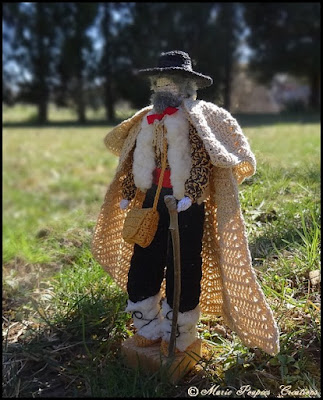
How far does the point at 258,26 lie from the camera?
25.7ft

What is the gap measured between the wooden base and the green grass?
41 millimetres

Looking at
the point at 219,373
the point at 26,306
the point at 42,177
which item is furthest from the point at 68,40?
the point at 219,373

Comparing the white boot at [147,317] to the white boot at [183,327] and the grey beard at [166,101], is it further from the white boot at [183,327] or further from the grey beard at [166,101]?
the grey beard at [166,101]

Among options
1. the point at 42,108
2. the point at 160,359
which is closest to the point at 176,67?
the point at 160,359

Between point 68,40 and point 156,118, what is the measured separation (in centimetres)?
1183

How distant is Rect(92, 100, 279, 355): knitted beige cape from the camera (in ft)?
5.73

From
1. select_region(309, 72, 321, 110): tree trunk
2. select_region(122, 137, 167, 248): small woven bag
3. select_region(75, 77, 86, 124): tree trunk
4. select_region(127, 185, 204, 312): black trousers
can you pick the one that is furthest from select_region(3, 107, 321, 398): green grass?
select_region(309, 72, 321, 110): tree trunk

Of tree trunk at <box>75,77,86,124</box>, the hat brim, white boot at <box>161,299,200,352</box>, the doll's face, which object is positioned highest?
tree trunk at <box>75,77,86,124</box>

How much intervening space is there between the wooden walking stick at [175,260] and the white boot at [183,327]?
6cm

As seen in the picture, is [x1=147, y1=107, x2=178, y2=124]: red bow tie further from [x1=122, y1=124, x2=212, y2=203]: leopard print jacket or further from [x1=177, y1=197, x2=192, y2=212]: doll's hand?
[x1=177, y1=197, x2=192, y2=212]: doll's hand

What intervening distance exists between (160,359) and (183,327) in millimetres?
162

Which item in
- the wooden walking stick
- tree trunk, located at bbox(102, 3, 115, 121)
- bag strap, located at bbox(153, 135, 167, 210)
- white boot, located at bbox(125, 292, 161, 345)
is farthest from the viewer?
tree trunk, located at bbox(102, 3, 115, 121)

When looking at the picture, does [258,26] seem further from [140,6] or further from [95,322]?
[95,322]

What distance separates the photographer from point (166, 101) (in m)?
1.82
